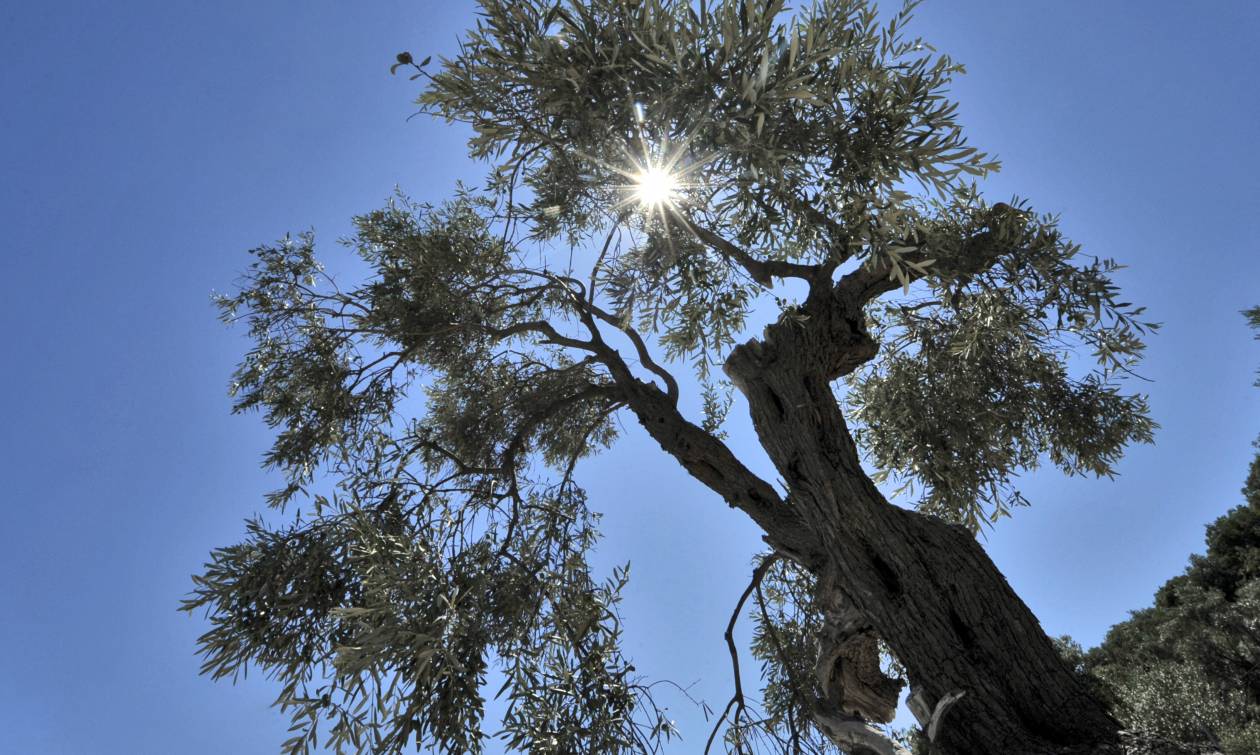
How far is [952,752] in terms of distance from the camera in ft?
15.1

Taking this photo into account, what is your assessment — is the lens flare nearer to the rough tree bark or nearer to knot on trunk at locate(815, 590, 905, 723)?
the rough tree bark

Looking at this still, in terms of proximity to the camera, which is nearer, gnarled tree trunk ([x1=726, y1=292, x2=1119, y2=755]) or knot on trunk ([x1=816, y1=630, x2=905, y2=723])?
gnarled tree trunk ([x1=726, y1=292, x2=1119, y2=755])

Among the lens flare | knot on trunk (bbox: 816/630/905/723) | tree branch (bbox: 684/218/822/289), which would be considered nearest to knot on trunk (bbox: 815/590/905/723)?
knot on trunk (bbox: 816/630/905/723)

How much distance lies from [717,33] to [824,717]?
17.8 ft

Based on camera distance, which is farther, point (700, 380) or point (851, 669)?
point (700, 380)

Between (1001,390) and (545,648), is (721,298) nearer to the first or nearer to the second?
(1001,390)

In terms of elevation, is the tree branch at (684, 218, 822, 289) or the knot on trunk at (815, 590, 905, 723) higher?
the tree branch at (684, 218, 822, 289)

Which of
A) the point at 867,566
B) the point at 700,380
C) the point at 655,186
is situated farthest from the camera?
the point at 700,380

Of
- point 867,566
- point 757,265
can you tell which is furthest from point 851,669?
point 757,265

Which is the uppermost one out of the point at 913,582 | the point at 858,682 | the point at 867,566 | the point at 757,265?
the point at 757,265

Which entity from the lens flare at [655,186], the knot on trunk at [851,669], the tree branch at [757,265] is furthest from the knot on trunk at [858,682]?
the lens flare at [655,186]

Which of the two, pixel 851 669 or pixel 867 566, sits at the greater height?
pixel 867 566

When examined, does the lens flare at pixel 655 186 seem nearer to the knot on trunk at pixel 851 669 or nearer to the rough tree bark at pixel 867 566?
the rough tree bark at pixel 867 566

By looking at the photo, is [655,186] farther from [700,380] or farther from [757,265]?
[700,380]
